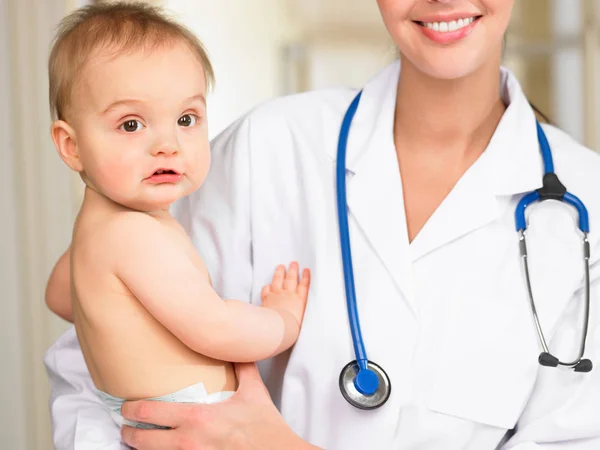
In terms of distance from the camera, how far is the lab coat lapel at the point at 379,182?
1.22 m

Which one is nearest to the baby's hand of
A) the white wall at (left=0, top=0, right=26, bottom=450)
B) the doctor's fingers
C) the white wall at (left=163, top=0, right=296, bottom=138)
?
the doctor's fingers

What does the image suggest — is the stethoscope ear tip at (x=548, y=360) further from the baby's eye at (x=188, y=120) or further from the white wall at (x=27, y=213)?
the white wall at (x=27, y=213)

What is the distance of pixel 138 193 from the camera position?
1.03m

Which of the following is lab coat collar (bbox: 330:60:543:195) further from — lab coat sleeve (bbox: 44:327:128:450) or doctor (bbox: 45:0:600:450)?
lab coat sleeve (bbox: 44:327:128:450)

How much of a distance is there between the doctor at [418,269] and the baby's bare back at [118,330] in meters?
0.05

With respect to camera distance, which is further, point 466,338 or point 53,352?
point 53,352

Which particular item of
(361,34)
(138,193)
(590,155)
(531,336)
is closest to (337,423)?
(531,336)

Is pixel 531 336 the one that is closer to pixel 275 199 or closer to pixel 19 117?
pixel 275 199

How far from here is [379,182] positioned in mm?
1290

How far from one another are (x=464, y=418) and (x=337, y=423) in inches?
7.1

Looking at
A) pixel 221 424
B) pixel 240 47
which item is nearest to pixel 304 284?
pixel 221 424

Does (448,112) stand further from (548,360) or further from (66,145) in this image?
(66,145)

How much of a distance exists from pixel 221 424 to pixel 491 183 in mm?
546

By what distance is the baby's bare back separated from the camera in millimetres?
1026
